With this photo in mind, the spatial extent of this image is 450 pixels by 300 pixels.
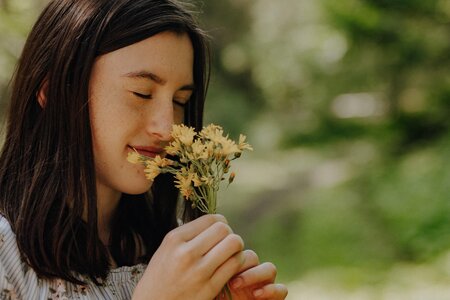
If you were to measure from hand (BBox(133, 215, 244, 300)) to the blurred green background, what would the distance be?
2.95ft

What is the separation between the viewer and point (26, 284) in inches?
64.5

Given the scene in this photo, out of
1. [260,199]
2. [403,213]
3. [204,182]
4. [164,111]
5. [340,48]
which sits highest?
[340,48]

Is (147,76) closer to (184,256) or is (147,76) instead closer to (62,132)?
(62,132)

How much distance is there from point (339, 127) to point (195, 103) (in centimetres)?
1440

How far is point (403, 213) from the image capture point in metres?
8.02

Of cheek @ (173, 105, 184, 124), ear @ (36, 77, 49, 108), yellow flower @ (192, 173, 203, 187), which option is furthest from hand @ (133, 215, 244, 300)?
ear @ (36, 77, 49, 108)

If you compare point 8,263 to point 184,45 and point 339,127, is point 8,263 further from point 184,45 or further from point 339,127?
point 339,127

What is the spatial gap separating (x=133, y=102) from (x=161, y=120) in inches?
3.5

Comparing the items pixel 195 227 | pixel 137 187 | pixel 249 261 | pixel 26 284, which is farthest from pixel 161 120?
pixel 26 284

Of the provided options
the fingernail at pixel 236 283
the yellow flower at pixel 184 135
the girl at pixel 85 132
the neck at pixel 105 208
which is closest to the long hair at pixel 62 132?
the girl at pixel 85 132

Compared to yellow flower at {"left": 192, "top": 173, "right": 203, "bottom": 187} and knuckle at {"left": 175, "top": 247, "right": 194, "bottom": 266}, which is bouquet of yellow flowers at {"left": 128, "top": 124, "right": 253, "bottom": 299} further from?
knuckle at {"left": 175, "top": 247, "right": 194, "bottom": 266}

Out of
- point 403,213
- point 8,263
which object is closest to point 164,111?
point 8,263

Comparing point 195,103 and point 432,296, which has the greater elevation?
point 432,296

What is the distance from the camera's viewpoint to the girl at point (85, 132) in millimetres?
1682
